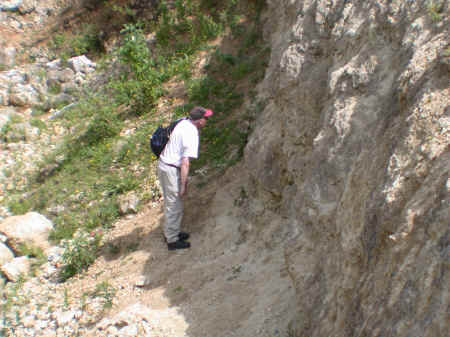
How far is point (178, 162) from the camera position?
14.7 ft

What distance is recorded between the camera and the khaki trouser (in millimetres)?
4509

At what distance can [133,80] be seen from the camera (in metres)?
8.44

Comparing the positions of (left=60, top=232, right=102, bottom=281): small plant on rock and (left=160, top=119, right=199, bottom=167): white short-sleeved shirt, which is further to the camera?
(left=60, top=232, right=102, bottom=281): small plant on rock

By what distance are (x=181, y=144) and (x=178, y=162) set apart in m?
0.19

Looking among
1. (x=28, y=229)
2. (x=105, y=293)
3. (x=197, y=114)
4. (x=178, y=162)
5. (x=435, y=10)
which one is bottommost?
(x=105, y=293)

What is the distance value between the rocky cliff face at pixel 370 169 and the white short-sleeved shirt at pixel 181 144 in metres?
0.93

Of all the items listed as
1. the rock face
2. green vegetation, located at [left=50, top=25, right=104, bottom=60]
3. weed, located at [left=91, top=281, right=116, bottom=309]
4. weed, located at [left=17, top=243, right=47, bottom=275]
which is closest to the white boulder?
weed, located at [left=17, top=243, right=47, bottom=275]

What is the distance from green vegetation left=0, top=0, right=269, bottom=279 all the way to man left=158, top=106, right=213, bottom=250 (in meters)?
1.11

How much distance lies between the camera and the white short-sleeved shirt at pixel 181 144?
4.36m

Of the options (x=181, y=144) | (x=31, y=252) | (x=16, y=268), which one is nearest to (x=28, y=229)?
(x=31, y=252)

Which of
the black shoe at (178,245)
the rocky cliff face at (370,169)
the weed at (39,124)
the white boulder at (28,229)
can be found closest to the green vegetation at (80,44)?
the weed at (39,124)

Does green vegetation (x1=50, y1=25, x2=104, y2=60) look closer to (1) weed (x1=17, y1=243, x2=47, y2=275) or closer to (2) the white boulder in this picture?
(2) the white boulder

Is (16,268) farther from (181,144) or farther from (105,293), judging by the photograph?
(181,144)

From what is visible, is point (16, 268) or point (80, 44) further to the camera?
point (80, 44)
